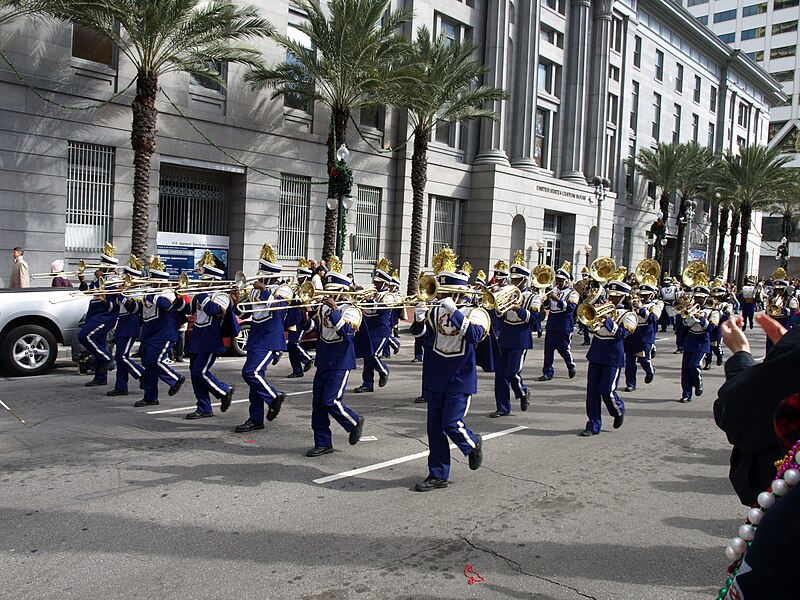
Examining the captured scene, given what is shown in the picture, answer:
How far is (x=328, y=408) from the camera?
286 inches

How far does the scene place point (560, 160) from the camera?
118ft

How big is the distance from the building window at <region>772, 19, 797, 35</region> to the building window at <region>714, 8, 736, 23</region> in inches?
192

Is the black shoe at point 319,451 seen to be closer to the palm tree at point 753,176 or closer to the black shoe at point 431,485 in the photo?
the black shoe at point 431,485

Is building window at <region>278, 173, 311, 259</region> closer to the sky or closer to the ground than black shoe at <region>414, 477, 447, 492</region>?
closer to the sky

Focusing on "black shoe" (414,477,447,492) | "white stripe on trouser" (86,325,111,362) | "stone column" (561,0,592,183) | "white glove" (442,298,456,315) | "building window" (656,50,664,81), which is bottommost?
"black shoe" (414,477,447,492)

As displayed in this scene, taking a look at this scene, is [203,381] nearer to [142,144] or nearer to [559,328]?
[559,328]

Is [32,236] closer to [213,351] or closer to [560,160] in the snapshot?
[213,351]

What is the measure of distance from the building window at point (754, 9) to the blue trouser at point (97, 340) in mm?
85889

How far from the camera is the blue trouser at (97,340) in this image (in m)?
10.5

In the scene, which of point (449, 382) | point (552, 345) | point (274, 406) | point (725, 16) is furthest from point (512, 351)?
point (725, 16)

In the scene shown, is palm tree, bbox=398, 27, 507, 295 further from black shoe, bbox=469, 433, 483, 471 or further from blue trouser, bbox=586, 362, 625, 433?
black shoe, bbox=469, 433, 483, 471

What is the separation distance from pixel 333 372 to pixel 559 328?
705 cm

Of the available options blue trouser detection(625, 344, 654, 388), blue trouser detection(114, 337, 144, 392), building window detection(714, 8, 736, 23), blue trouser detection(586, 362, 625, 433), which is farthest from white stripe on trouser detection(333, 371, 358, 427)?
building window detection(714, 8, 736, 23)

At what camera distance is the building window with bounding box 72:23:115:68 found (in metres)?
18.4
